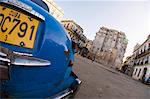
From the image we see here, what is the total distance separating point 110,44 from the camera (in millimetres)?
88812

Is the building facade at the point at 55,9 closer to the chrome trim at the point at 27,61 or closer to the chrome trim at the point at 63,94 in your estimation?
the chrome trim at the point at 63,94

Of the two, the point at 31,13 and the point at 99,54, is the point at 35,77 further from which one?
the point at 99,54

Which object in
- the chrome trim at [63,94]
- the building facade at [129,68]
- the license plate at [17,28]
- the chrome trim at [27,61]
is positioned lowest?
the chrome trim at [63,94]

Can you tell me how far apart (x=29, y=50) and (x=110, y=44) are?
8804 centimetres

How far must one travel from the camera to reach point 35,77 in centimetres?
233

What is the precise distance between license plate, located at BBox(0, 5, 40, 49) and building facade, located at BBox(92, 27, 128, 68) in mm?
83292

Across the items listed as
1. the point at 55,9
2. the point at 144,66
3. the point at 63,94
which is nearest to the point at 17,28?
the point at 63,94

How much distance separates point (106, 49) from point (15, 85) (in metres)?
87.1

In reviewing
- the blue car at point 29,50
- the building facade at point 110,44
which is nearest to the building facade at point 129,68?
the building facade at point 110,44

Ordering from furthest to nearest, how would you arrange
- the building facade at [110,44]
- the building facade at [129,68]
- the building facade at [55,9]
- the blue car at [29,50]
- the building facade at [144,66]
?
the building facade at [110,44] → the building facade at [55,9] → the building facade at [129,68] → the building facade at [144,66] → the blue car at [29,50]

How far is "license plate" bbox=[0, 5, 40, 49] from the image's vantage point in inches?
77.8

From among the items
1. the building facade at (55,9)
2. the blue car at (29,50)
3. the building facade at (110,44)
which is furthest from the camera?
the building facade at (110,44)

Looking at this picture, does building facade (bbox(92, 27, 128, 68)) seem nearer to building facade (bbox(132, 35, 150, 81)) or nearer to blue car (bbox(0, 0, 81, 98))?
building facade (bbox(132, 35, 150, 81))

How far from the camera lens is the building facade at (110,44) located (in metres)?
86.8
